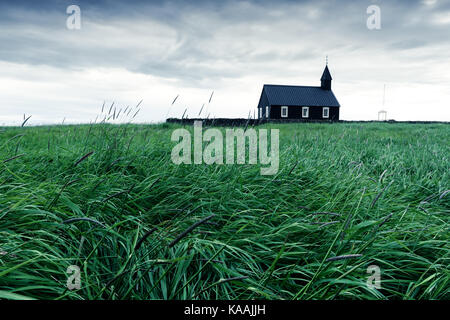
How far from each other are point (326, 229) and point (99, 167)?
2.27m

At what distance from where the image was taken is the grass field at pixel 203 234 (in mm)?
1480

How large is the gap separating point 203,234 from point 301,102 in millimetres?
35219

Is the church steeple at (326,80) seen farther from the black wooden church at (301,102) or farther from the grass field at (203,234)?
the grass field at (203,234)

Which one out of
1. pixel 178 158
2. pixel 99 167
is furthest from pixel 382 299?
pixel 99 167

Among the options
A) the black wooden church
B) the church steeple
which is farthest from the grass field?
the church steeple

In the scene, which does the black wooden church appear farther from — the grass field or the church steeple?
the grass field

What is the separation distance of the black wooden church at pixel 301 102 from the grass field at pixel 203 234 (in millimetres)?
31587

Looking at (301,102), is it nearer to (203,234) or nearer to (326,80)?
(326,80)

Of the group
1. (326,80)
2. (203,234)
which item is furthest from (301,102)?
(203,234)

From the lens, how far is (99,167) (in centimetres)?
295

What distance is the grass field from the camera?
148 cm

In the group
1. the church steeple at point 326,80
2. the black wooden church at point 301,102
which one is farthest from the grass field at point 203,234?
the church steeple at point 326,80

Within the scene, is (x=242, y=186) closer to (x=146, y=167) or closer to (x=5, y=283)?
(x=146, y=167)

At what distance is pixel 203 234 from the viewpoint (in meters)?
2.06
